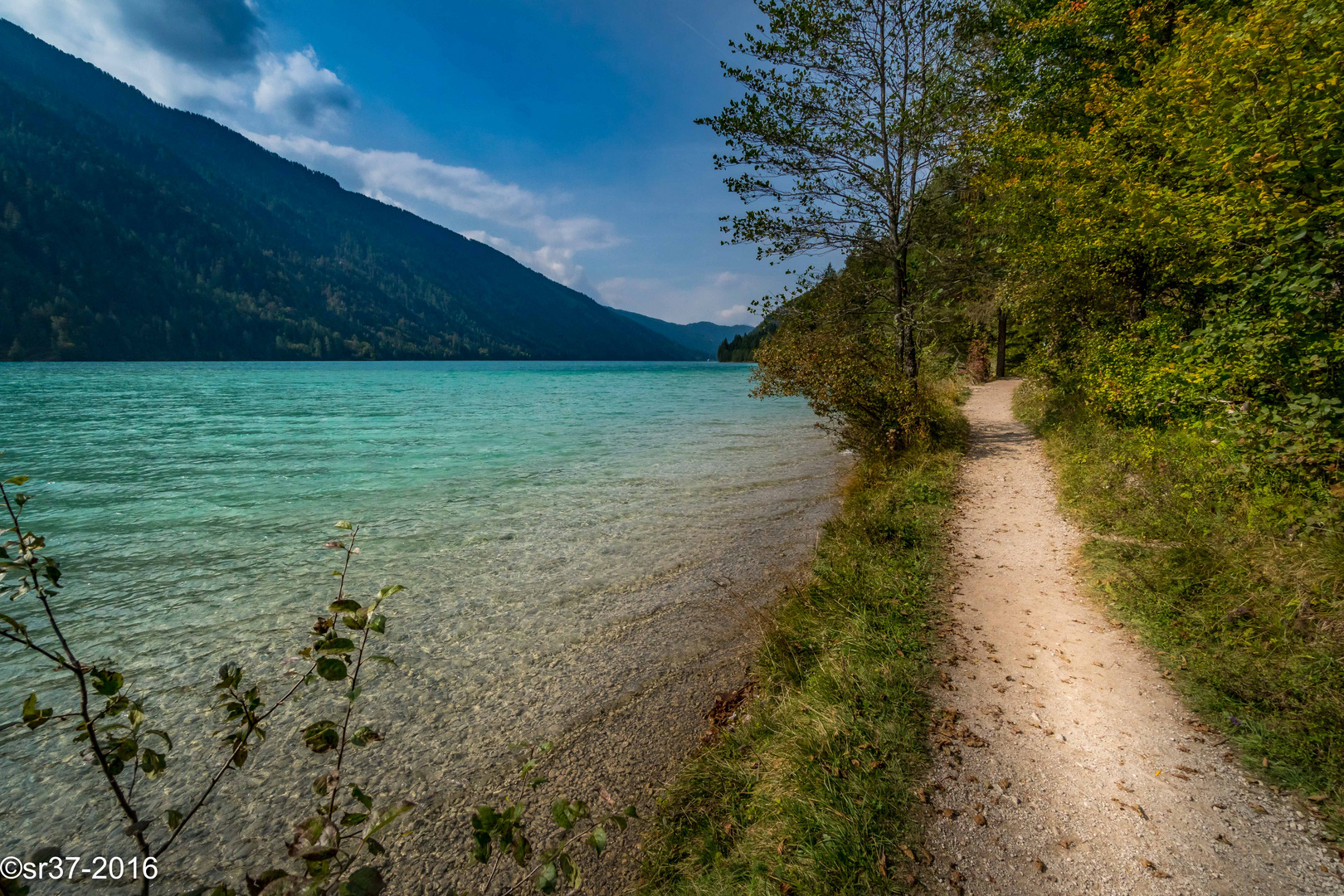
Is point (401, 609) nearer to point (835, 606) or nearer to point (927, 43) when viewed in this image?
point (835, 606)

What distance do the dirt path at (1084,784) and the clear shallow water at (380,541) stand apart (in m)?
3.83

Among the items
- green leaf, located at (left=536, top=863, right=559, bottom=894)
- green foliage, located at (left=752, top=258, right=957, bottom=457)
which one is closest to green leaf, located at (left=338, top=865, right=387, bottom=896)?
green leaf, located at (left=536, top=863, right=559, bottom=894)

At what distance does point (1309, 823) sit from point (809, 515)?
325 inches

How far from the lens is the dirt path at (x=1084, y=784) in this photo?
326cm

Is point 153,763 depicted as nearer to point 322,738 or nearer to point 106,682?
point 106,682

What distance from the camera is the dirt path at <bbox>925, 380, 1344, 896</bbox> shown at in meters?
3.26

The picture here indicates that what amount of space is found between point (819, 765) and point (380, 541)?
8.71 m

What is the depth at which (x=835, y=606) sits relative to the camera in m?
6.65

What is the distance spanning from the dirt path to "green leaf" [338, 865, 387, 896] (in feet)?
10.6

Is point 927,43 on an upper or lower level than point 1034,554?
upper

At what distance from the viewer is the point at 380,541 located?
9891mm

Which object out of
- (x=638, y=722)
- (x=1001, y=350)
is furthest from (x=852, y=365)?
(x=1001, y=350)

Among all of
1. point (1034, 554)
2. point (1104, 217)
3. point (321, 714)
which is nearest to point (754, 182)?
point (1104, 217)

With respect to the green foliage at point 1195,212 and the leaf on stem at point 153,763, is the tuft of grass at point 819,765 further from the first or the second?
the green foliage at point 1195,212
